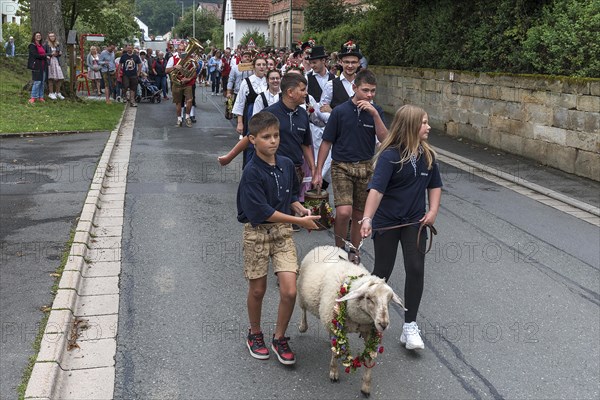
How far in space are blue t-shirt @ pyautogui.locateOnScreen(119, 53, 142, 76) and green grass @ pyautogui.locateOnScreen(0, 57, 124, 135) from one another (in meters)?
1.16

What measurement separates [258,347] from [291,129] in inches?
97.8

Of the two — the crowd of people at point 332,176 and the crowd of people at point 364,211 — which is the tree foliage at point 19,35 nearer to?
the crowd of people at point 332,176

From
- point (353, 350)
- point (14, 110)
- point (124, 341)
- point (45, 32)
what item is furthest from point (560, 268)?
point (45, 32)

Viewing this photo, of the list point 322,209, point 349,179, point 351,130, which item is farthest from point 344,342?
point 322,209

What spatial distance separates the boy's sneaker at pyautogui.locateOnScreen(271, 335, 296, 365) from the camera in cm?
501

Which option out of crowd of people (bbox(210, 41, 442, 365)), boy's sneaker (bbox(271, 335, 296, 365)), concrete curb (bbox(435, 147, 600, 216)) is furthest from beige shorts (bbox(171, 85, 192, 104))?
boy's sneaker (bbox(271, 335, 296, 365))

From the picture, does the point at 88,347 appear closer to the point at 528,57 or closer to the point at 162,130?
the point at 528,57

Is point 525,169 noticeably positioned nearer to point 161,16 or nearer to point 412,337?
point 412,337

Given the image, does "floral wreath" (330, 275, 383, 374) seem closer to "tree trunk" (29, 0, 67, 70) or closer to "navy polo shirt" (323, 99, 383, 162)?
"navy polo shirt" (323, 99, 383, 162)

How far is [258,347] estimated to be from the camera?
5164 mm

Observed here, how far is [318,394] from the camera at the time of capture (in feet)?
15.2

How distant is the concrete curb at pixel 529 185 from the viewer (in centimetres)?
1060

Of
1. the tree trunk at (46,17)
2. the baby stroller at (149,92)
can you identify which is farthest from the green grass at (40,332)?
→ the baby stroller at (149,92)

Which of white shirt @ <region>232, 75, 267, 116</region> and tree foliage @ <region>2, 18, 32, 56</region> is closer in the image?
white shirt @ <region>232, 75, 267, 116</region>
